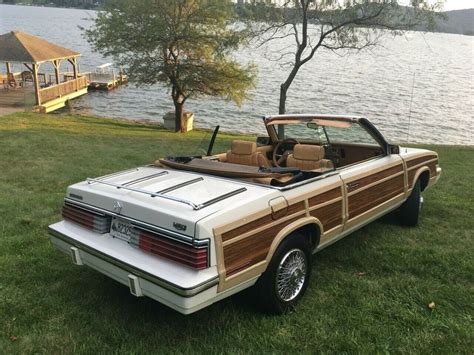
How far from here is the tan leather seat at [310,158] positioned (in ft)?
14.9

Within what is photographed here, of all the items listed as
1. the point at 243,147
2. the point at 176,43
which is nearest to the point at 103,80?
the point at 176,43

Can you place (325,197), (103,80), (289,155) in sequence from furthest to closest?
(103,80), (289,155), (325,197)

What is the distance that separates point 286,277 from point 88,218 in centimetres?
175

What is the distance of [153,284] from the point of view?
121 inches

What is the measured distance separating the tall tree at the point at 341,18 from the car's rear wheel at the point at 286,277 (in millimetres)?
11460

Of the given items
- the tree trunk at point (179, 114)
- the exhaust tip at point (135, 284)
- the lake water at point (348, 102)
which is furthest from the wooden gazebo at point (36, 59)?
the exhaust tip at point (135, 284)

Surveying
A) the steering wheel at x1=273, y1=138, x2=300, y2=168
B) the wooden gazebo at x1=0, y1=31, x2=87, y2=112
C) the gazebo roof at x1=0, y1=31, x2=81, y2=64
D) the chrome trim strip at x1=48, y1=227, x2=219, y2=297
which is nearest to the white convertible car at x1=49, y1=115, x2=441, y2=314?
the chrome trim strip at x1=48, y1=227, x2=219, y2=297

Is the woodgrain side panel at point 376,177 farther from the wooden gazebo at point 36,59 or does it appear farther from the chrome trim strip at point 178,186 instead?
the wooden gazebo at point 36,59

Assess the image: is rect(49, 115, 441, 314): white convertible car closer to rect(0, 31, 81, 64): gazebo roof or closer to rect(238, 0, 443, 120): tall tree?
rect(238, 0, 443, 120): tall tree

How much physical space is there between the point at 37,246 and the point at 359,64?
169ft

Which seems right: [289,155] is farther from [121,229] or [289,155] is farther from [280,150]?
[121,229]

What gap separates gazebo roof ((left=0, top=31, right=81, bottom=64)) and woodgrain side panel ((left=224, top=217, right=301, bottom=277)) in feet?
79.7

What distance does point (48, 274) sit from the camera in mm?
4332

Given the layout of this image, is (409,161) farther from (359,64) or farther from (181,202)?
(359,64)
